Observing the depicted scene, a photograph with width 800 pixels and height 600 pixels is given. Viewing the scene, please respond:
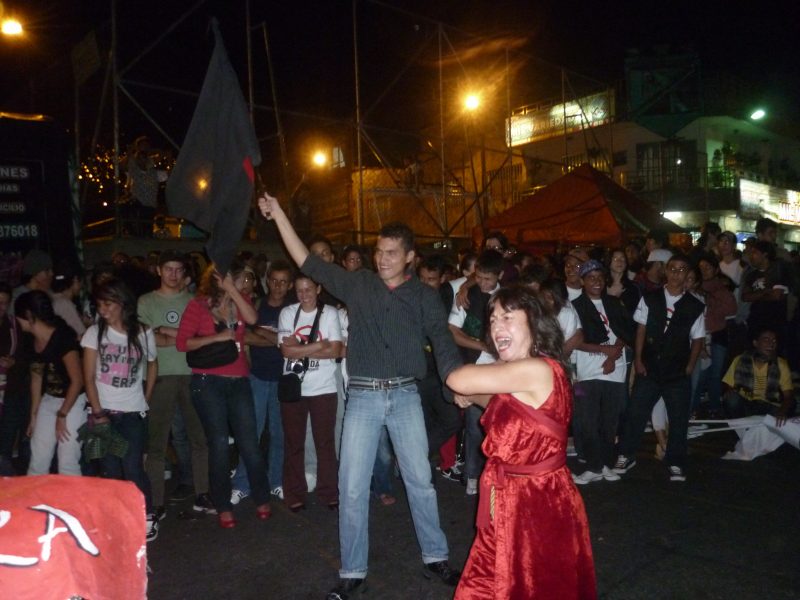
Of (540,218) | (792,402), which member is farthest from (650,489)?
(540,218)

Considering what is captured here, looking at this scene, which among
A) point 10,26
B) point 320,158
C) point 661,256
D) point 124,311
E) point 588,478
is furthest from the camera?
point 320,158

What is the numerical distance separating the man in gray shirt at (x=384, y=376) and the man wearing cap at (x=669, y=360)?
2.96 meters

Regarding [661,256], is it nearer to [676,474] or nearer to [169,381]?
[676,474]

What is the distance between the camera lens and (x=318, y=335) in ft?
18.4

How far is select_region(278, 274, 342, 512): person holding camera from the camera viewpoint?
563 centimetres

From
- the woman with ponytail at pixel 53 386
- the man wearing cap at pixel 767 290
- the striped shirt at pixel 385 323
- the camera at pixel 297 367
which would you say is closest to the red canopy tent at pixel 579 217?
the man wearing cap at pixel 767 290

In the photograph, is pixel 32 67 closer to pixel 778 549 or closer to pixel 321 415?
pixel 321 415

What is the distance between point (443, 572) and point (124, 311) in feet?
9.75

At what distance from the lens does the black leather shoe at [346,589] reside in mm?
3998

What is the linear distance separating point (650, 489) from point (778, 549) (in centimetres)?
141

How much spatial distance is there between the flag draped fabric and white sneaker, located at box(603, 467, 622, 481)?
164 inches

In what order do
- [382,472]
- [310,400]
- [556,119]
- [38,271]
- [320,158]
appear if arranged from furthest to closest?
[556,119] < [320,158] < [38,271] < [382,472] < [310,400]

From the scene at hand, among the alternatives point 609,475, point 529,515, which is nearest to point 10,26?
point 609,475

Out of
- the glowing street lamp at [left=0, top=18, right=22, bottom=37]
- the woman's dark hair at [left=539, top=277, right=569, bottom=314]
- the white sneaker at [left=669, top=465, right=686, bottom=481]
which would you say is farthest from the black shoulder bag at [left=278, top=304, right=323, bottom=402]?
the glowing street lamp at [left=0, top=18, right=22, bottom=37]
